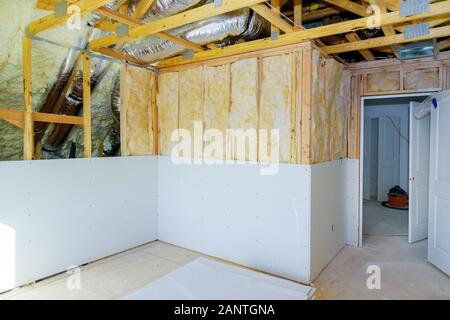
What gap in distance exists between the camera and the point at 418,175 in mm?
4434

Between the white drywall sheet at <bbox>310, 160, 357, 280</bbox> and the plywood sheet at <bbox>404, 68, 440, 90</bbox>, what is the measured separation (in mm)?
1327

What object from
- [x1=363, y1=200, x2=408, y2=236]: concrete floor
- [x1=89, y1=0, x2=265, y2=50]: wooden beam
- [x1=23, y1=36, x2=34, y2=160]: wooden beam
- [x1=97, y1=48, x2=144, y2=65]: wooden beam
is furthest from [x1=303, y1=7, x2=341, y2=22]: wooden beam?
[x1=363, y1=200, x2=408, y2=236]: concrete floor

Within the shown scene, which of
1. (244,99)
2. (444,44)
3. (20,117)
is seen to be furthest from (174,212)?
(444,44)

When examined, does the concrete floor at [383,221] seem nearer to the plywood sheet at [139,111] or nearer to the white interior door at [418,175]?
Answer: the white interior door at [418,175]

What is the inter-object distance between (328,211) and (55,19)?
3.56m

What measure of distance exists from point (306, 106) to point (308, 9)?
4.21ft

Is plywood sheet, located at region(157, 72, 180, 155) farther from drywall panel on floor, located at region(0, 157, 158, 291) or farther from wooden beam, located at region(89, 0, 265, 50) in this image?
wooden beam, located at region(89, 0, 265, 50)

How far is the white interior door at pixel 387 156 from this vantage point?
294 inches

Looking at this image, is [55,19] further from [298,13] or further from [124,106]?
[298,13]

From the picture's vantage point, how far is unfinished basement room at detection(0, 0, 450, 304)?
9.32 ft

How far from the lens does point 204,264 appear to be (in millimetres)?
2510

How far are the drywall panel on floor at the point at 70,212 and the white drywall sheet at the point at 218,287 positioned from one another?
1.71 metres

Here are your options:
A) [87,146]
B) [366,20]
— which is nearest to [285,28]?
[366,20]

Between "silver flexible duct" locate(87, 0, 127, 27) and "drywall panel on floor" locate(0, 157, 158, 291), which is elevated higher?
"silver flexible duct" locate(87, 0, 127, 27)
